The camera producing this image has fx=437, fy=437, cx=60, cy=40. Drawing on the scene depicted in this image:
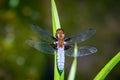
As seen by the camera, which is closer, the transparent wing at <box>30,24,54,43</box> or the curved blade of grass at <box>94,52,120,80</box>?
the curved blade of grass at <box>94,52,120,80</box>

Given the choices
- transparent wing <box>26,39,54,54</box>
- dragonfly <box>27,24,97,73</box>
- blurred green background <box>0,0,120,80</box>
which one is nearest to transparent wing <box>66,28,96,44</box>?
dragonfly <box>27,24,97,73</box>

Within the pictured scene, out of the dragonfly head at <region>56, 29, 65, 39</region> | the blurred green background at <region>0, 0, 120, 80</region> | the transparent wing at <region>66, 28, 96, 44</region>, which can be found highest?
the dragonfly head at <region>56, 29, 65, 39</region>

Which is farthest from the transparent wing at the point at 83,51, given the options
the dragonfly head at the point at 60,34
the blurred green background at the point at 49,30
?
the blurred green background at the point at 49,30

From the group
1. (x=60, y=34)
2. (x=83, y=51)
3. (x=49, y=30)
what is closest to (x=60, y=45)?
(x=60, y=34)

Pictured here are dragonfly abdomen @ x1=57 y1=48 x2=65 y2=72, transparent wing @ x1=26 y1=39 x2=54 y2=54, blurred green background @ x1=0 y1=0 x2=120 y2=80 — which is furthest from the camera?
blurred green background @ x1=0 y1=0 x2=120 y2=80

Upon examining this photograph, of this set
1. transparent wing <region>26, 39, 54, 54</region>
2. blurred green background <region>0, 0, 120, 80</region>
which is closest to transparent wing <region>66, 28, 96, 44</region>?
transparent wing <region>26, 39, 54, 54</region>

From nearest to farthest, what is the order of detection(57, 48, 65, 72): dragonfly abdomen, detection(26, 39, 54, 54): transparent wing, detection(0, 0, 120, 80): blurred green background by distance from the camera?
detection(57, 48, 65, 72): dragonfly abdomen, detection(26, 39, 54, 54): transparent wing, detection(0, 0, 120, 80): blurred green background

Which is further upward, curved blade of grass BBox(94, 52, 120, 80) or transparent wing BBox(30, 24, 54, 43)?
transparent wing BBox(30, 24, 54, 43)

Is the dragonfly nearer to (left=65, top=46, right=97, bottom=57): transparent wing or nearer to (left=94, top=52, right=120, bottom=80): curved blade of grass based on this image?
(left=65, top=46, right=97, bottom=57): transparent wing

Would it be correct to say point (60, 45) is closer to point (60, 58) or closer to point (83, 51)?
point (60, 58)
